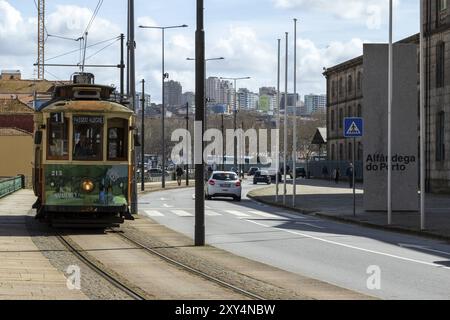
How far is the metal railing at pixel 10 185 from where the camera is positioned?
37812 millimetres

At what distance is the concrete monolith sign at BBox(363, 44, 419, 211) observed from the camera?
101ft

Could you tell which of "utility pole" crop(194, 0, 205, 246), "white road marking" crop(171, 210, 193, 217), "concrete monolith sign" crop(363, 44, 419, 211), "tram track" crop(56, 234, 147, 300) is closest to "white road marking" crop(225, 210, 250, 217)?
"white road marking" crop(171, 210, 193, 217)

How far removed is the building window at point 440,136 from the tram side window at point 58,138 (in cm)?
3612

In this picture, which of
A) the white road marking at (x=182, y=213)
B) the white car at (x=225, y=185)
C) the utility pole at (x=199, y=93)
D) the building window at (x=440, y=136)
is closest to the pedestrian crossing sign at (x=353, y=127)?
the white road marking at (x=182, y=213)

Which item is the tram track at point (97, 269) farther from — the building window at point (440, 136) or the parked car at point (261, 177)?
the parked car at point (261, 177)

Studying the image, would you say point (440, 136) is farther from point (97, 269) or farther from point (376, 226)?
point (97, 269)

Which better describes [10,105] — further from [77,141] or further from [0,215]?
[77,141]

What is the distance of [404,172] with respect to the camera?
101ft

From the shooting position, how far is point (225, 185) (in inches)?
1687

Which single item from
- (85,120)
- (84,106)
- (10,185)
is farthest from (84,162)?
(10,185)

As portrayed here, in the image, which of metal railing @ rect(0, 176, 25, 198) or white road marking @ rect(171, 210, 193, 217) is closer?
white road marking @ rect(171, 210, 193, 217)

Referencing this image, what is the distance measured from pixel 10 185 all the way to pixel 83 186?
22529 mm

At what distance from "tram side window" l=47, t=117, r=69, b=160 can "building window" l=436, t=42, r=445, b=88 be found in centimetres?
3618

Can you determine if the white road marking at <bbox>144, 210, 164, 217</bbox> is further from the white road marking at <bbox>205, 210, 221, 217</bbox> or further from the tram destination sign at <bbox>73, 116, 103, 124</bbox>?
the tram destination sign at <bbox>73, 116, 103, 124</bbox>
